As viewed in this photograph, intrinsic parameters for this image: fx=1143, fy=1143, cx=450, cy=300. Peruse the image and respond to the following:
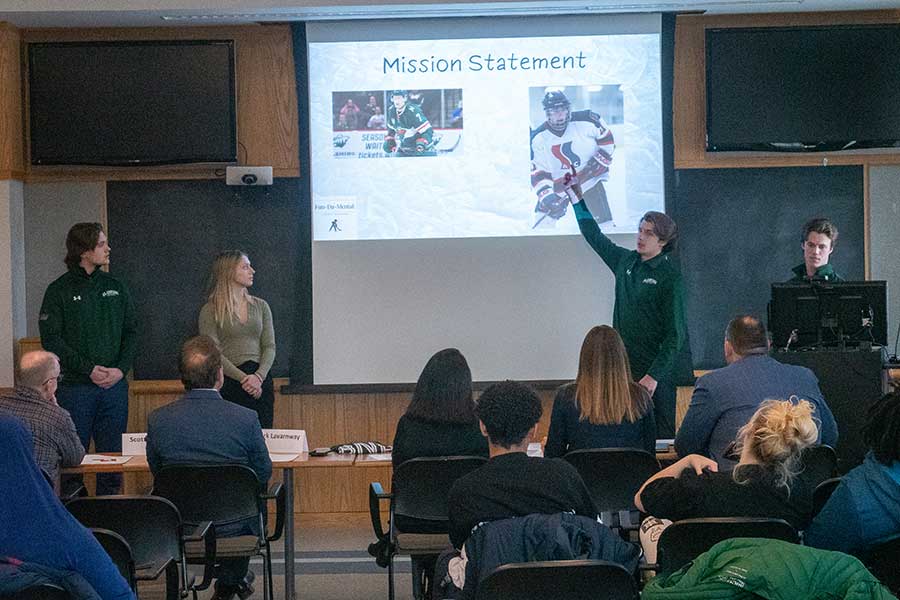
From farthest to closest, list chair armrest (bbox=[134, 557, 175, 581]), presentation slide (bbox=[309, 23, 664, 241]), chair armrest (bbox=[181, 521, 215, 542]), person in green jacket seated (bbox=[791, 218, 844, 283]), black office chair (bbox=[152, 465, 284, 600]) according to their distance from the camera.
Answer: presentation slide (bbox=[309, 23, 664, 241]) < person in green jacket seated (bbox=[791, 218, 844, 283]) < black office chair (bbox=[152, 465, 284, 600]) < chair armrest (bbox=[181, 521, 215, 542]) < chair armrest (bbox=[134, 557, 175, 581])

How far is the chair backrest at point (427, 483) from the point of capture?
4500mm

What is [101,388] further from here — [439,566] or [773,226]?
[773,226]

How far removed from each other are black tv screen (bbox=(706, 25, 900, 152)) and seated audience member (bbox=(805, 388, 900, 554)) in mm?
4166

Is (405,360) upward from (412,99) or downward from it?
downward

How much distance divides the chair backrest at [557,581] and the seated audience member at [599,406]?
5.62ft

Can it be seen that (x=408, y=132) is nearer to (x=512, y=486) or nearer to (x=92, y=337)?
(x=92, y=337)

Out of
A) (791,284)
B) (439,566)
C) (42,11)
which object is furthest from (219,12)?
(439,566)

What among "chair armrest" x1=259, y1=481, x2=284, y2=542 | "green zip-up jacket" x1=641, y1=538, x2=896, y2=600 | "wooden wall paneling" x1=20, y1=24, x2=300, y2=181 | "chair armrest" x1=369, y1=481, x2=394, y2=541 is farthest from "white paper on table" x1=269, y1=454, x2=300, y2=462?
"wooden wall paneling" x1=20, y1=24, x2=300, y2=181

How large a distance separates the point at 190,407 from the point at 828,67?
4669mm

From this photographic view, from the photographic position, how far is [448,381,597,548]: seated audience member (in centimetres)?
325

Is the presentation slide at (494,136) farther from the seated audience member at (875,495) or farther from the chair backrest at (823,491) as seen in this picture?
the seated audience member at (875,495)

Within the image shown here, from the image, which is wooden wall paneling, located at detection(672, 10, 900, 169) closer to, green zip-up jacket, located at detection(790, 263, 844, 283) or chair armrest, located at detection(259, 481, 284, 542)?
green zip-up jacket, located at detection(790, 263, 844, 283)

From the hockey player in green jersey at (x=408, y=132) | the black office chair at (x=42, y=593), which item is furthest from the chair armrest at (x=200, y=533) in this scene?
the hockey player in green jersey at (x=408, y=132)

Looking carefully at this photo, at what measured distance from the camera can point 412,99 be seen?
23.8 ft
